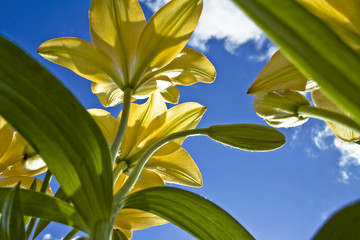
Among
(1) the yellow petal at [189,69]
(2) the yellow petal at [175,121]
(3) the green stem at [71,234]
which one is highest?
(1) the yellow petal at [189,69]

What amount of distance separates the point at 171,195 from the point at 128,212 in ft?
0.69

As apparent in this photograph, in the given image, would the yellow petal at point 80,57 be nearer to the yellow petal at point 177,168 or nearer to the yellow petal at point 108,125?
the yellow petal at point 108,125

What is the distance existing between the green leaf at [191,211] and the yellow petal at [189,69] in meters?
0.25

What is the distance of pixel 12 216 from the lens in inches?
16.8

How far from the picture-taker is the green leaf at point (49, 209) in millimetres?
445

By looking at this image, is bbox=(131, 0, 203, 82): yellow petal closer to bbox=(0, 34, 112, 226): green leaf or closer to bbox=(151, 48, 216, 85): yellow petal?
bbox=(151, 48, 216, 85): yellow petal

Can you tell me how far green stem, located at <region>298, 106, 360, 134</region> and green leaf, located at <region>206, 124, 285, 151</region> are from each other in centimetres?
6

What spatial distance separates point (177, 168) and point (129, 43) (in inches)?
9.9

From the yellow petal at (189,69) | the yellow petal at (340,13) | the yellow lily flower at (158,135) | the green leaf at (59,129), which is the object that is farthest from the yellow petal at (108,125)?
the yellow petal at (340,13)

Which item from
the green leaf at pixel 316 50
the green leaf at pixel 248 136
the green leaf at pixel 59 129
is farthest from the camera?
the green leaf at pixel 248 136

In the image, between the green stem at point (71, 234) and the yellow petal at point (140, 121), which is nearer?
the green stem at point (71, 234)

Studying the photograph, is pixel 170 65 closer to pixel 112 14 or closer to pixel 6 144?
pixel 112 14

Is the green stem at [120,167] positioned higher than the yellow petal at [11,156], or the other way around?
the yellow petal at [11,156]

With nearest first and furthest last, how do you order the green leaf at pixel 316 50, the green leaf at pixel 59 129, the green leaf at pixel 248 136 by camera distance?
the green leaf at pixel 316 50
the green leaf at pixel 59 129
the green leaf at pixel 248 136
